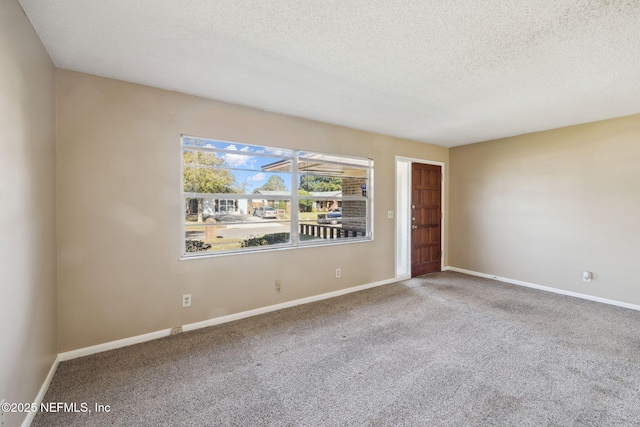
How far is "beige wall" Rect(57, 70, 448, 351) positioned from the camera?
228cm

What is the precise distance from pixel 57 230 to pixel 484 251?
5.78m

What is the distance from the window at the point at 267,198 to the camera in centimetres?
289

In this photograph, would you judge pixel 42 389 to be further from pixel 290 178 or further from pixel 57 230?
pixel 290 178

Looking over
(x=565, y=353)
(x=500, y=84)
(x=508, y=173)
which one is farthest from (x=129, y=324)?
(x=508, y=173)

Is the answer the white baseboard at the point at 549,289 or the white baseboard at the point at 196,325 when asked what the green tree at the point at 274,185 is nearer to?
the white baseboard at the point at 196,325

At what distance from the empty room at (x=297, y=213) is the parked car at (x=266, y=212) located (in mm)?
50

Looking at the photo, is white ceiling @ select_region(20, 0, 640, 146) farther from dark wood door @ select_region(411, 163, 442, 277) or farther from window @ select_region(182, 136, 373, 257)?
dark wood door @ select_region(411, 163, 442, 277)

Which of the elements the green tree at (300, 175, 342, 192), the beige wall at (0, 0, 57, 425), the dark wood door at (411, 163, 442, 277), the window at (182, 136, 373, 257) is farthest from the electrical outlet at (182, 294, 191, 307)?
the dark wood door at (411, 163, 442, 277)

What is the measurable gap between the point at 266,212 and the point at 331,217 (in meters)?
1.06

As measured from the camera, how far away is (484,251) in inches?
191

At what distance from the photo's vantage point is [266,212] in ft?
10.9

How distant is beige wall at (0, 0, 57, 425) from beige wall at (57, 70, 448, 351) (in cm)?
13

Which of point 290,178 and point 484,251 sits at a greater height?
point 290,178

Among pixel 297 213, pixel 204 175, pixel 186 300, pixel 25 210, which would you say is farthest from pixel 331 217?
pixel 25 210
